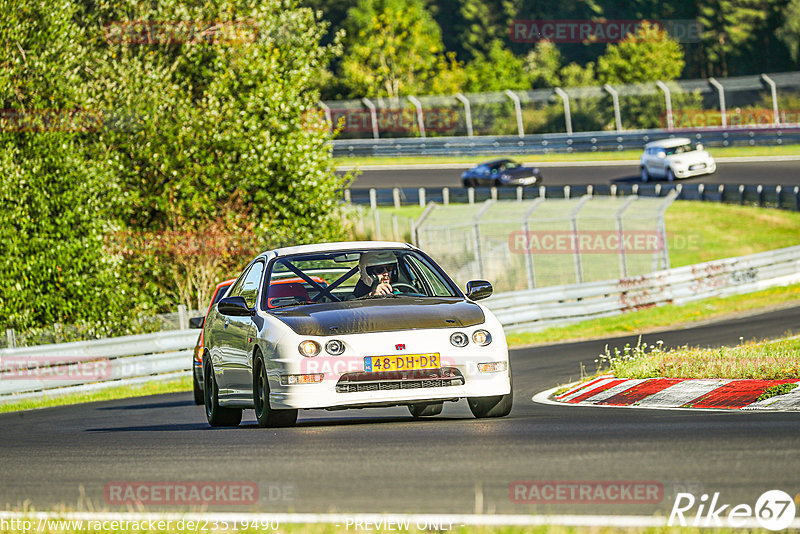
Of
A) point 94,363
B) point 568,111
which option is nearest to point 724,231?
point 568,111

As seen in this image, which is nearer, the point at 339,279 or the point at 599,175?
the point at 339,279

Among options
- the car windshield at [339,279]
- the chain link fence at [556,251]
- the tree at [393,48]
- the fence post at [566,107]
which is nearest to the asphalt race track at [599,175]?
the fence post at [566,107]

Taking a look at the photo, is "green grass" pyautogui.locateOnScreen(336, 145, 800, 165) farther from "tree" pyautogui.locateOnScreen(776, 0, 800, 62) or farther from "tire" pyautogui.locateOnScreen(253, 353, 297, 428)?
"tire" pyautogui.locateOnScreen(253, 353, 297, 428)

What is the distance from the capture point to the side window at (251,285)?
10.5 meters

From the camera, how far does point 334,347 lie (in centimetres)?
903

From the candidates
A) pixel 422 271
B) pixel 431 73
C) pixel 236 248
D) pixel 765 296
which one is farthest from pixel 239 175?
pixel 431 73

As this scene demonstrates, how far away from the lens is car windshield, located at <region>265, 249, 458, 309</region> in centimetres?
1012

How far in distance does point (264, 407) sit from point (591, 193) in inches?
1406

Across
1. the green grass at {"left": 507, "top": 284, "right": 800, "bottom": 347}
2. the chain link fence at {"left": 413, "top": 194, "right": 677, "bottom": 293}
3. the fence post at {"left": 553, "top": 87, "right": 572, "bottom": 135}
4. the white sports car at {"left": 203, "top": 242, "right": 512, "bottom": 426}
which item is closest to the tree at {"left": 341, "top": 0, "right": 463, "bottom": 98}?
the fence post at {"left": 553, "top": 87, "right": 572, "bottom": 135}

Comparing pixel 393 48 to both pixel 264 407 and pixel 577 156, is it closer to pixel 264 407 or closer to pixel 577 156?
pixel 577 156

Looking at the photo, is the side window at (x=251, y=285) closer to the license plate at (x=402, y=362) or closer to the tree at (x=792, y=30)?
the license plate at (x=402, y=362)

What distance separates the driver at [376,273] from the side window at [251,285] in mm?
832

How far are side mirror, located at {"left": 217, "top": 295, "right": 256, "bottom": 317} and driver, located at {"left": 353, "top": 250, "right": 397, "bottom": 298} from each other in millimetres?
896

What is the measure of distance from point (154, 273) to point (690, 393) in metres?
18.8
